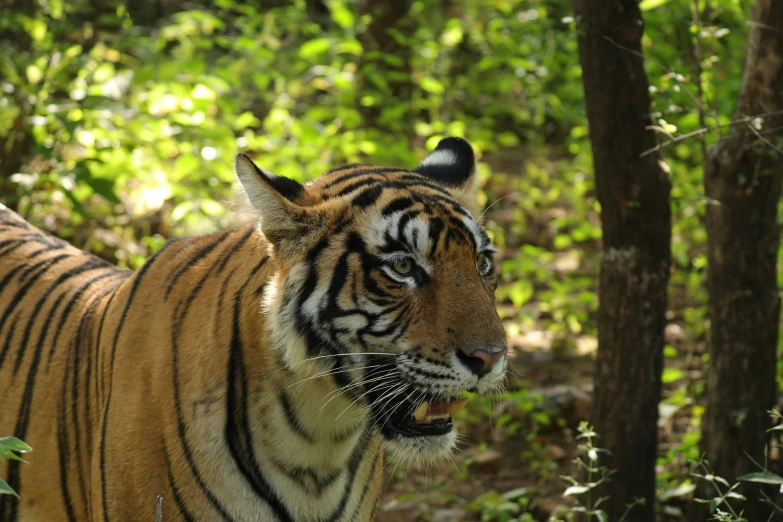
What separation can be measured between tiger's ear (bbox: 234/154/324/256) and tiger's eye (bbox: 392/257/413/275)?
0.23 metres

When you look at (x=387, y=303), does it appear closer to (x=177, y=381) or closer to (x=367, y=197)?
(x=367, y=197)

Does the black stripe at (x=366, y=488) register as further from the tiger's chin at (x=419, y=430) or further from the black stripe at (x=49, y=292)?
the black stripe at (x=49, y=292)

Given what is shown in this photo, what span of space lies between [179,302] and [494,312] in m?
0.96

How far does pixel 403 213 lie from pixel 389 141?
12.5ft

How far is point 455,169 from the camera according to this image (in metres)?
2.97

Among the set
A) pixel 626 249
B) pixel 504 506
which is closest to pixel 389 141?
pixel 504 506

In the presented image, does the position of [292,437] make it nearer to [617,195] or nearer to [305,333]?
[305,333]

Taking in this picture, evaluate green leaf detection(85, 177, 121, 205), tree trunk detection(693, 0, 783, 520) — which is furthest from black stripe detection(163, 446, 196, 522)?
green leaf detection(85, 177, 121, 205)

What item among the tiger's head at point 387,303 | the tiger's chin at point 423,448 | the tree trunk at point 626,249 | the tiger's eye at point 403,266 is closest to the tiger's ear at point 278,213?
the tiger's head at point 387,303

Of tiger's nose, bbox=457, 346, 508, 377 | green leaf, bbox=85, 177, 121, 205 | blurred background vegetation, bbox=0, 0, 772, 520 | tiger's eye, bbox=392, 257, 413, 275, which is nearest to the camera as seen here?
tiger's nose, bbox=457, 346, 508, 377

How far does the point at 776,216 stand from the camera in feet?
10.8

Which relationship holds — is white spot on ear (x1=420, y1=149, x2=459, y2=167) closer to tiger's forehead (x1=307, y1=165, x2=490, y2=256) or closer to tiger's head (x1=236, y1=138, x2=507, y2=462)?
tiger's forehead (x1=307, y1=165, x2=490, y2=256)

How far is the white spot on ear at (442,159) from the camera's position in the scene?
3023mm

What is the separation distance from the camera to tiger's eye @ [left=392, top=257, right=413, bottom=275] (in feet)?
7.99
